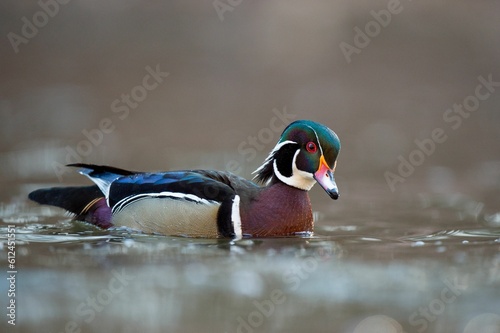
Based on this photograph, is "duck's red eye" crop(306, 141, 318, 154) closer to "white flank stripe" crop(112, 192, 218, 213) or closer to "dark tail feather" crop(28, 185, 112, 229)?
"white flank stripe" crop(112, 192, 218, 213)

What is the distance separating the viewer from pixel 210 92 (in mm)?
17547

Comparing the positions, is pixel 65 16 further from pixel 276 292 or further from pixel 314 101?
pixel 276 292

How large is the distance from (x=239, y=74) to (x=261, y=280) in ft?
39.1

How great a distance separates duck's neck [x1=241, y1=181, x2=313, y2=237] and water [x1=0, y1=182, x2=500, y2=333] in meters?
0.14

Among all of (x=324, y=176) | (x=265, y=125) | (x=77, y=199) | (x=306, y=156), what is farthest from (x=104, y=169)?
(x=265, y=125)

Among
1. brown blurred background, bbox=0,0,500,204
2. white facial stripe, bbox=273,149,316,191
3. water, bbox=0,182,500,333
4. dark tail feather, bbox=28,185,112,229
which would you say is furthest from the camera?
brown blurred background, bbox=0,0,500,204

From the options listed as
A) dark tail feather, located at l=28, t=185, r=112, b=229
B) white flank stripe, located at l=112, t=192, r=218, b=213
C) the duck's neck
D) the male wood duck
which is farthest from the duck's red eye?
dark tail feather, located at l=28, t=185, r=112, b=229

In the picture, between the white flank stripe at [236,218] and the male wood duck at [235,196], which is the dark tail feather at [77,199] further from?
the white flank stripe at [236,218]

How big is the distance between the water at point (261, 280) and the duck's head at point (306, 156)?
22.6 inches

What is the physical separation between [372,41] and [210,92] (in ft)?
14.8

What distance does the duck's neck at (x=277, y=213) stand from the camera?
829 centimetres

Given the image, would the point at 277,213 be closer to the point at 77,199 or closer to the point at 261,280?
the point at 261,280

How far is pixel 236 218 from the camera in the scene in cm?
824

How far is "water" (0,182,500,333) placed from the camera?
243 inches
